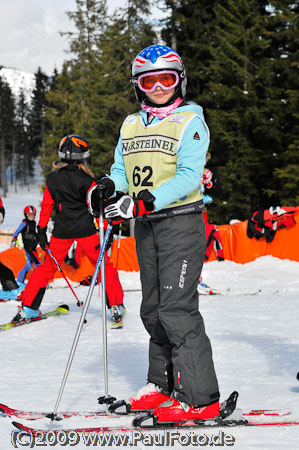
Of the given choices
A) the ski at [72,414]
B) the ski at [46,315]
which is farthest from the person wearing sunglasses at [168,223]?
the ski at [46,315]

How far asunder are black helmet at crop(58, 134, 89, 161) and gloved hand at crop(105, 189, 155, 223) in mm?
3275

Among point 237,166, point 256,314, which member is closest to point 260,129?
point 237,166

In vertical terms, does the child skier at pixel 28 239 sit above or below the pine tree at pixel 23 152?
below

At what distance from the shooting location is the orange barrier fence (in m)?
10.7

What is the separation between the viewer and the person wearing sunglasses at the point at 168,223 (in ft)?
9.42

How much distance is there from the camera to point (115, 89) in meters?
25.8

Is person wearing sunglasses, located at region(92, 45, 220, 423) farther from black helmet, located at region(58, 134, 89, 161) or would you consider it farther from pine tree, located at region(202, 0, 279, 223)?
pine tree, located at region(202, 0, 279, 223)

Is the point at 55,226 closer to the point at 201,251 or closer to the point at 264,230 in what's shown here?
the point at 201,251

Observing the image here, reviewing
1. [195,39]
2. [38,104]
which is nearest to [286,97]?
[195,39]

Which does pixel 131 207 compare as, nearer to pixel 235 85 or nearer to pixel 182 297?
pixel 182 297

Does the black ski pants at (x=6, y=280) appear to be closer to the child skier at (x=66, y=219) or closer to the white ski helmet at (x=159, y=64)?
the child skier at (x=66, y=219)

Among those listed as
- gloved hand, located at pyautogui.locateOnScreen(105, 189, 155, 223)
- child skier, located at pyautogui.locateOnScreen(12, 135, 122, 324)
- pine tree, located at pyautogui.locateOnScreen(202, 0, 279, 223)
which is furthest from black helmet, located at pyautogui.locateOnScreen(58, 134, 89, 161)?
pine tree, located at pyautogui.locateOnScreen(202, 0, 279, 223)

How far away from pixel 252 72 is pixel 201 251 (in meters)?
22.7

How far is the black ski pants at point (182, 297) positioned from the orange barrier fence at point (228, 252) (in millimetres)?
7639
